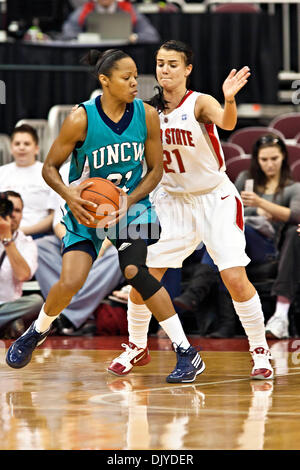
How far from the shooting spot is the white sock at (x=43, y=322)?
179 inches

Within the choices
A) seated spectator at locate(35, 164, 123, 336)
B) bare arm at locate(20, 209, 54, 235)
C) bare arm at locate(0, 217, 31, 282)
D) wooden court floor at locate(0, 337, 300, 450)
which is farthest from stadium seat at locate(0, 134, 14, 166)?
wooden court floor at locate(0, 337, 300, 450)

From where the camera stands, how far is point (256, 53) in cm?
991

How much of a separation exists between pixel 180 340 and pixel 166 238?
2.02ft

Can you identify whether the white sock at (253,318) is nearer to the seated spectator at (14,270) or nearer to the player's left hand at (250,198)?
the player's left hand at (250,198)

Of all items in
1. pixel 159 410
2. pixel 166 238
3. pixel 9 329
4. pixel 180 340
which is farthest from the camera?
pixel 9 329

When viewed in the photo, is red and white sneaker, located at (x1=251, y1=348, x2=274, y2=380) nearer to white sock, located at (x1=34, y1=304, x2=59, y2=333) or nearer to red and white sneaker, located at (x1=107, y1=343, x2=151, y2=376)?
red and white sneaker, located at (x1=107, y1=343, x2=151, y2=376)

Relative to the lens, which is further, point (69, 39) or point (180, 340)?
point (69, 39)

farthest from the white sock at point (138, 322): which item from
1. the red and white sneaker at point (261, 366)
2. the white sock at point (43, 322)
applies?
the red and white sneaker at point (261, 366)

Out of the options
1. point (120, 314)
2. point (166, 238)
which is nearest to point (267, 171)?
point (120, 314)

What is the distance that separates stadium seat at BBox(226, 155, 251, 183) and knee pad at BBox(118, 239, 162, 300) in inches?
137

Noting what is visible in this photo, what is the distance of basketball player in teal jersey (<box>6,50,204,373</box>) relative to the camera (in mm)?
4375

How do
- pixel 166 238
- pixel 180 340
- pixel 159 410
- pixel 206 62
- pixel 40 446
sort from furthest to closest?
pixel 206 62 → pixel 166 238 → pixel 180 340 → pixel 159 410 → pixel 40 446

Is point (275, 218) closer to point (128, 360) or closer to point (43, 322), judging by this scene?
point (128, 360)

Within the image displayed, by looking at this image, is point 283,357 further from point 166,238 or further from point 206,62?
point 206,62
